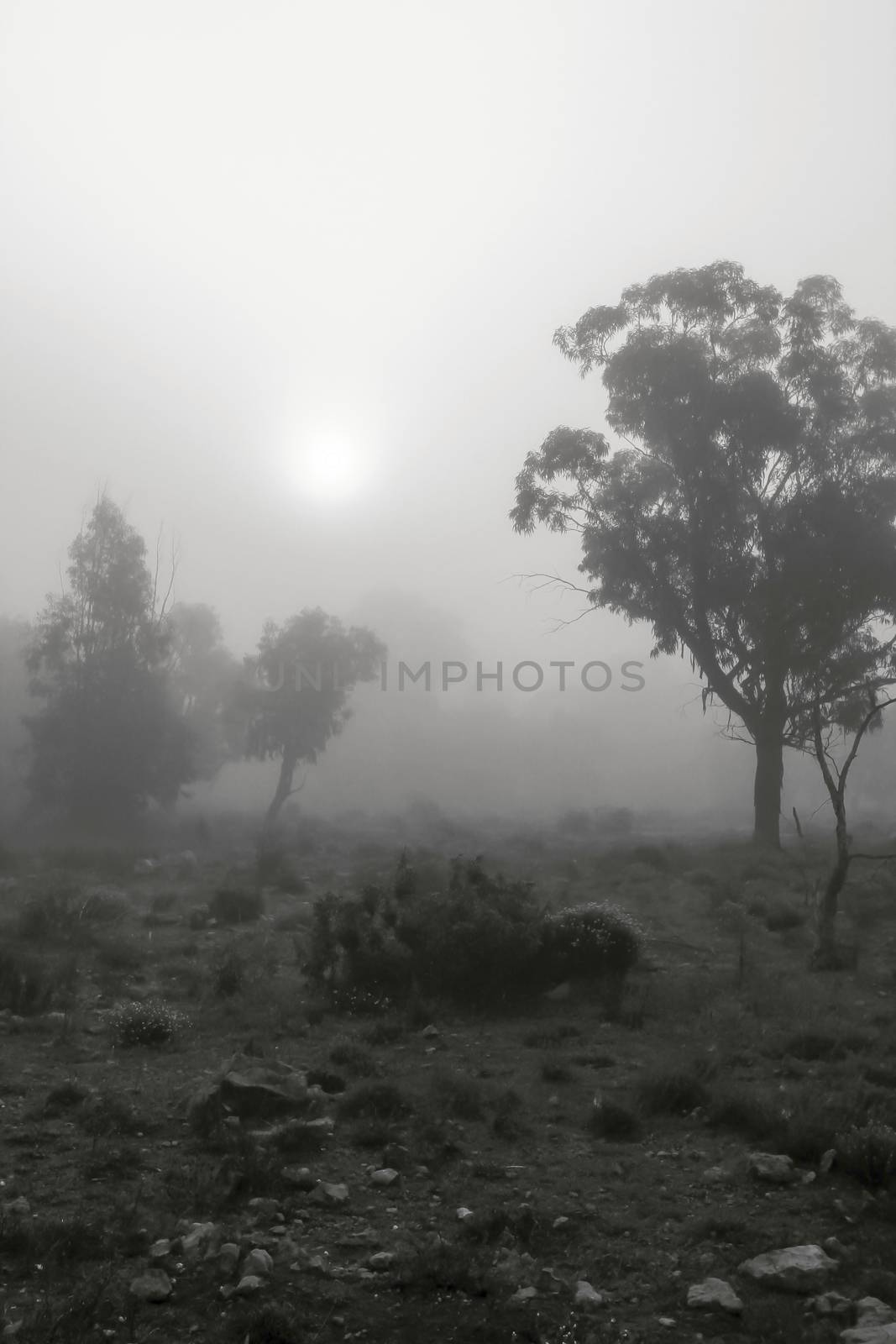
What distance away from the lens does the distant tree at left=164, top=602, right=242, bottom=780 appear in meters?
49.1

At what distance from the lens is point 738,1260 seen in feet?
19.9

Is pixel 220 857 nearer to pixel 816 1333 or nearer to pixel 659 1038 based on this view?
pixel 659 1038

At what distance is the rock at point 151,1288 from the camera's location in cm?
544

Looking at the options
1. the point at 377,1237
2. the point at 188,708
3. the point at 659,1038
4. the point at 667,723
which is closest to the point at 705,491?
the point at 659,1038

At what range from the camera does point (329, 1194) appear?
6.89 metres

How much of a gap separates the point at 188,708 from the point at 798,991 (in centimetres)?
4199

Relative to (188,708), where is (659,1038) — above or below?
below

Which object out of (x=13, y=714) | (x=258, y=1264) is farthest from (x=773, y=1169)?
(x=13, y=714)

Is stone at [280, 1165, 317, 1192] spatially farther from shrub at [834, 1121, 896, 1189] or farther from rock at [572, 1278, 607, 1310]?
shrub at [834, 1121, 896, 1189]

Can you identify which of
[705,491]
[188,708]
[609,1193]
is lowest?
[609,1193]

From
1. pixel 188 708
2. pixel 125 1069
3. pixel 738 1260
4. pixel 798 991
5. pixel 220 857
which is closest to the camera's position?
pixel 738 1260

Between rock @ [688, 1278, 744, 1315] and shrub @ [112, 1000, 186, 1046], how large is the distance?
6466mm

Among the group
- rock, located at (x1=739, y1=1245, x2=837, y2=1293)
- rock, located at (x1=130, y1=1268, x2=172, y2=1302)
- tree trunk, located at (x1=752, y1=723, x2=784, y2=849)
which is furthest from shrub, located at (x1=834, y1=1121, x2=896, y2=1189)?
tree trunk, located at (x1=752, y1=723, x2=784, y2=849)

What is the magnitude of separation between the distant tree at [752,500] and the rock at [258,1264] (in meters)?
21.7
